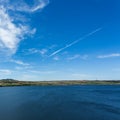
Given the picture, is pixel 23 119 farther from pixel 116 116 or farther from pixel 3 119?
pixel 116 116

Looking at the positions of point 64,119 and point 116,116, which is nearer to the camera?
point 64,119

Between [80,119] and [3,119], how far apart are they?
52.4ft

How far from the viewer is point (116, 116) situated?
1745 inches

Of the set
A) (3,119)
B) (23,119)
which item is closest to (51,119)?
(23,119)

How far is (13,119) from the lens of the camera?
133 ft

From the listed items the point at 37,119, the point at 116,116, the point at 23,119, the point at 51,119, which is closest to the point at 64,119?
the point at 51,119

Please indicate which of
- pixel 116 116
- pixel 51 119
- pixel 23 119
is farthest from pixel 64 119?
pixel 116 116

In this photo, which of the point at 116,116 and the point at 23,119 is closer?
the point at 23,119

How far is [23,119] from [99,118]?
53.7 feet

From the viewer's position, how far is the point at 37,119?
1599 inches

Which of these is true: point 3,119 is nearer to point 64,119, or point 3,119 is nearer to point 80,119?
point 64,119

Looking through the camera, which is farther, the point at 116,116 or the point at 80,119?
the point at 116,116

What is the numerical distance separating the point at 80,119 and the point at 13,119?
14037 millimetres

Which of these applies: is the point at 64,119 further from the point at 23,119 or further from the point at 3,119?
the point at 3,119
